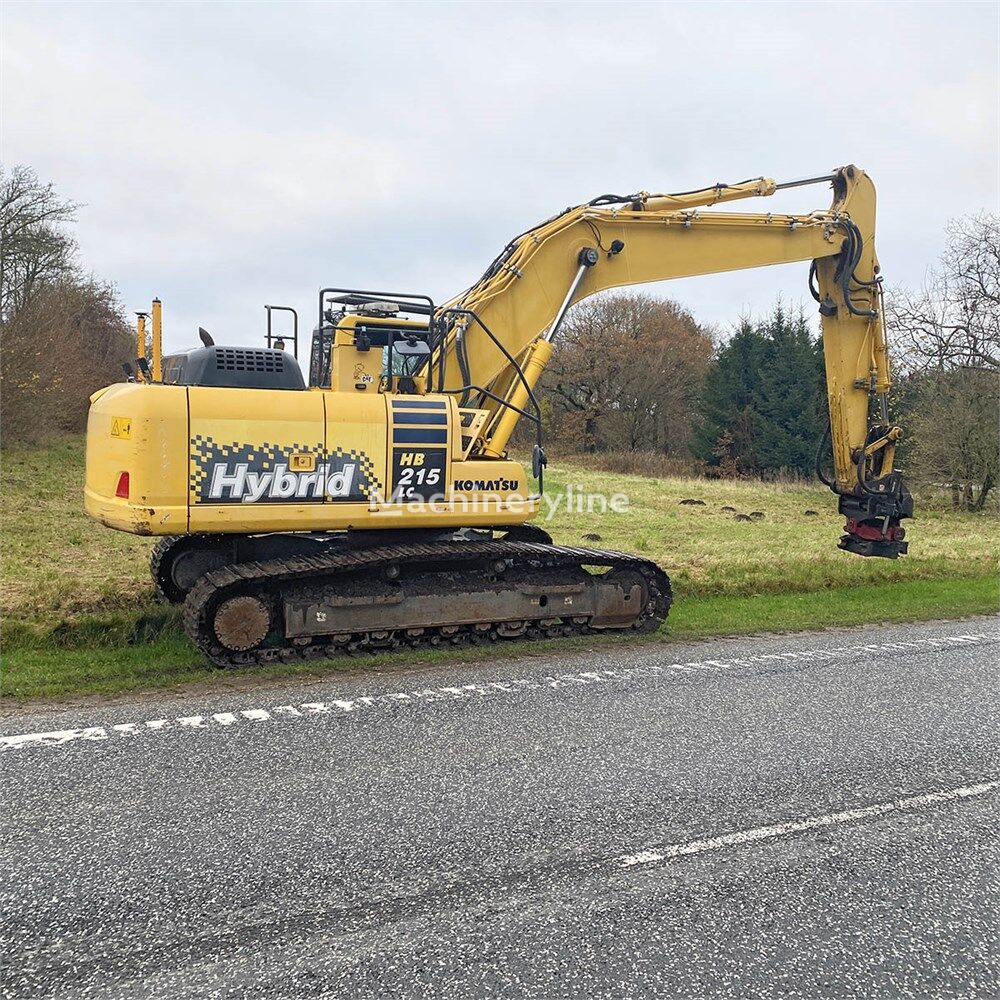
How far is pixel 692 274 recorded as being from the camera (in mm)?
9070

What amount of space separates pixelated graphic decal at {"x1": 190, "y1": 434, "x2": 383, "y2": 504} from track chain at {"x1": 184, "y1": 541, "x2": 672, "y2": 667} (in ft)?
1.87

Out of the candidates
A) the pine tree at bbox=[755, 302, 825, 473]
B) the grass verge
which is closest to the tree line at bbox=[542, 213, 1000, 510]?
the pine tree at bbox=[755, 302, 825, 473]

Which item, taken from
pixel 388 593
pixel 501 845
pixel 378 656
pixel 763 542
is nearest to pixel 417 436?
pixel 388 593

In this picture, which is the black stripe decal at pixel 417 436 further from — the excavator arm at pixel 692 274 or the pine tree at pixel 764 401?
the pine tree at pixel 764 401

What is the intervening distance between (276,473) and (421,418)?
1342 millimetres

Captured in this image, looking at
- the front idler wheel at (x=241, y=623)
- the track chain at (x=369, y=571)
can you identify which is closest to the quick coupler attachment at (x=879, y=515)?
the track chain at (x=369, y=571)

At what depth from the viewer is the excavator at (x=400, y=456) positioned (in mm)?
6730

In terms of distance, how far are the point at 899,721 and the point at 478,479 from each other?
3.91m

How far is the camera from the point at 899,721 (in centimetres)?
585

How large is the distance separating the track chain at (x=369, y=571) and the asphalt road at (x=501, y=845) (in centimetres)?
90

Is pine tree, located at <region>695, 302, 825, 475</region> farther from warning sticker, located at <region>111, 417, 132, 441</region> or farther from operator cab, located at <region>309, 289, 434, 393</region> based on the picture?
warning sticker, located at <region>111, 417, 132, 441</region>

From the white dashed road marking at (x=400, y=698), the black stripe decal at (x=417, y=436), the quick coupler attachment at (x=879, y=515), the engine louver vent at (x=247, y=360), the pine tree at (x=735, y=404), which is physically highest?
the pine tree at (x=735, y=404)

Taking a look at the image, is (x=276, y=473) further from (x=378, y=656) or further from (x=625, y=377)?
(x=625, y=377)

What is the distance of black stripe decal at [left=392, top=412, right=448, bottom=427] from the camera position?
7.24m
